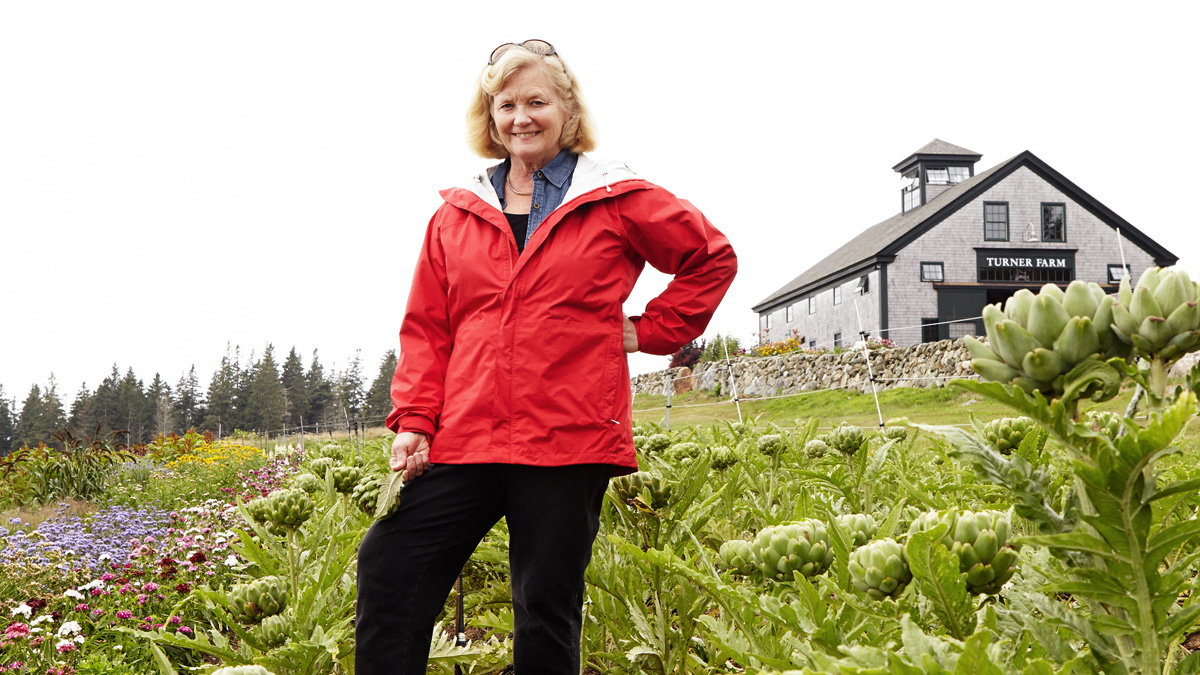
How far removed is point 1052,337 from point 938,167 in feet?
97.8

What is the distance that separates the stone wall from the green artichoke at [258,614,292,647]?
15649 mm

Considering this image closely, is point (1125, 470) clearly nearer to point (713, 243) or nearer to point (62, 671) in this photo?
point (713, 243)

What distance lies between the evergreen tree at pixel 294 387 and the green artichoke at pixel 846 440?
50252mm

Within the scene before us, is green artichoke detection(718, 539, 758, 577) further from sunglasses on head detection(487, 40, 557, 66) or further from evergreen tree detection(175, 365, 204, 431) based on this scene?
evergreen tree detection(175, 365, 204, 431)

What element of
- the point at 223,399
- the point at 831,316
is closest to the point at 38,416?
the point at 223,399

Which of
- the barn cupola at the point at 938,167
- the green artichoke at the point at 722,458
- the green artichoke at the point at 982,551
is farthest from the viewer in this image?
the barn cupola at the point at 938,167

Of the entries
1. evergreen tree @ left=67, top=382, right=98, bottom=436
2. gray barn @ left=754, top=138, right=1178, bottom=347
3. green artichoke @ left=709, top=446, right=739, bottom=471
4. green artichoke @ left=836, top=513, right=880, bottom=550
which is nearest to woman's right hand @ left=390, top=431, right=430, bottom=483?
green artichoke @ left=836, top=513, right=880, bottom=550

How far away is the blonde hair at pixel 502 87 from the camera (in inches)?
81.7

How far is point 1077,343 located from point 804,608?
1.66 feet

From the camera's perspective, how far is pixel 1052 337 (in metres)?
0.79

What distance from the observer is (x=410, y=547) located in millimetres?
1830

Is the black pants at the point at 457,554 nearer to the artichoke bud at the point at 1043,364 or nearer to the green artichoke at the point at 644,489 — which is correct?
the green artichoke at the point at 644,489

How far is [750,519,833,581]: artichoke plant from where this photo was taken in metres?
1.43

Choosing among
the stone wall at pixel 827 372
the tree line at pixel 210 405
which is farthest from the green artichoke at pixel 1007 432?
the tree line at pixel 210 405
